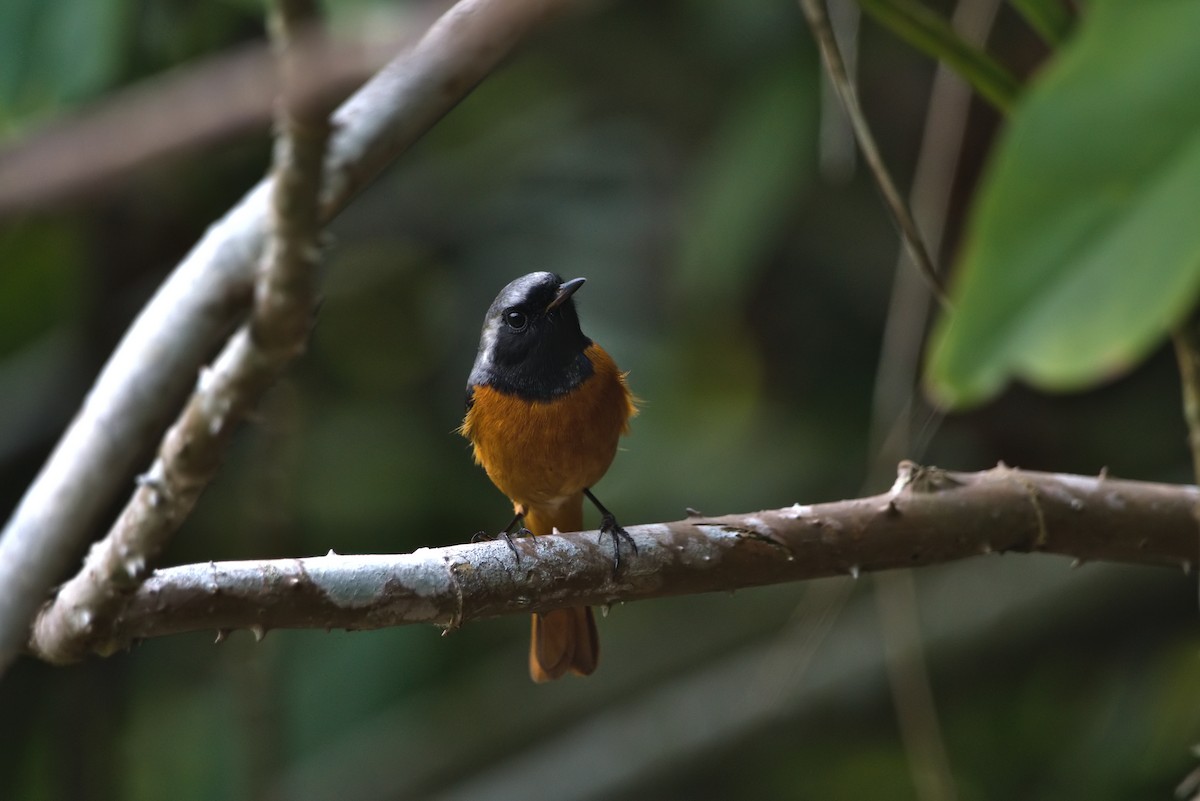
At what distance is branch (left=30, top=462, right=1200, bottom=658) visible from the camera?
194 cm

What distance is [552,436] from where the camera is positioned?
3508mm

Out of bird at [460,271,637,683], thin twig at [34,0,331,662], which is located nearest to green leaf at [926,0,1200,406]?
thin twig at [34,0,331,662]

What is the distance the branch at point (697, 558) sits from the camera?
1937mm

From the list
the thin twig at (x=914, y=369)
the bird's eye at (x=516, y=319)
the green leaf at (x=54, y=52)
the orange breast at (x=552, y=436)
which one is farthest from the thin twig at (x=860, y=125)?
the green leaf at (x=54, y=52)

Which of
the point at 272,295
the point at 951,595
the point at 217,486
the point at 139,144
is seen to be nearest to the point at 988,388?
the point at 139,144

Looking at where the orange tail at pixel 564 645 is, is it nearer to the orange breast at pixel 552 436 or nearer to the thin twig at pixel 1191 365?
the orange breast at pixel 552 436

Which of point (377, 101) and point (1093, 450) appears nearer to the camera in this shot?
point (377, 101)

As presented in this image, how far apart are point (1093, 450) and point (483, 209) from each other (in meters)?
2.97

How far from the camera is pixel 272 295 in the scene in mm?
1397

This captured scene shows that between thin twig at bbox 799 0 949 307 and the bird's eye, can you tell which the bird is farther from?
thin twig at bbox 799 0 949 307

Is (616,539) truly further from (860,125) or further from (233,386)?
(233,386)

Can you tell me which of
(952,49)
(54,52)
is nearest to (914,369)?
(952,49)

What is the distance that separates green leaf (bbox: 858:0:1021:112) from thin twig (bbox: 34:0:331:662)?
4.78 feet

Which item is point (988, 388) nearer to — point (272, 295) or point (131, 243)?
point (272, 295)
